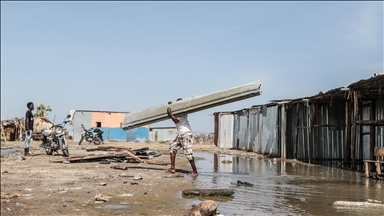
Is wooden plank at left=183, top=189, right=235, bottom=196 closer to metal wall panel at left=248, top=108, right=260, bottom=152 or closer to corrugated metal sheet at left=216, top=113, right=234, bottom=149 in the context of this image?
metal wall panel at left=248, top=108, right=260, bottom=152

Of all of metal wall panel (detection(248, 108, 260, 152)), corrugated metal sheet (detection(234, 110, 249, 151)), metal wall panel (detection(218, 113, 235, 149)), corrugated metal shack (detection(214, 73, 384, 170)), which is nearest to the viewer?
corrugated metal shack (detection(214, 73, 384, 170))

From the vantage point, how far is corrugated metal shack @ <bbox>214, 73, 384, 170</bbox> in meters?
14.2

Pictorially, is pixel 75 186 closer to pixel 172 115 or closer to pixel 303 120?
pixel 172 115

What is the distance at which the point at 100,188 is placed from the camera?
7559 millimetres

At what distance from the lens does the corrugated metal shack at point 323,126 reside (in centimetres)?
1416

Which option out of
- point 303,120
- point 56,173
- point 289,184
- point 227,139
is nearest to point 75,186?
point 56,173

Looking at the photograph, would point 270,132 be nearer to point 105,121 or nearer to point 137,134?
point 105,121

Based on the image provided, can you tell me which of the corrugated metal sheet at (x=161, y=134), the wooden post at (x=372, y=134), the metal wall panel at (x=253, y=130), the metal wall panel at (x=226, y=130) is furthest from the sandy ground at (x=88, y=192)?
the corrugated metal sheet at (x=161, y=134)

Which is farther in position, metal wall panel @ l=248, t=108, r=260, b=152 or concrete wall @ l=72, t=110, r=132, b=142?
concrete wall @ l=72, t=110, r=132, b=142

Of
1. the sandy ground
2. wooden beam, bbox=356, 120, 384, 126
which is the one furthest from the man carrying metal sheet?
wooden beam, bbox=356, 120, 384, 126

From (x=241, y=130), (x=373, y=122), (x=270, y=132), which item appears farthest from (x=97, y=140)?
(x=373, y=122)

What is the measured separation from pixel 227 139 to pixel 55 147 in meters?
16.0

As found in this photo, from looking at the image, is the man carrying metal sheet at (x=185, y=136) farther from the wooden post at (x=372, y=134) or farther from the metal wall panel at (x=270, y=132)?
Result: the metal wall panel at (x=270, y=132)

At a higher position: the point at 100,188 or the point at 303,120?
the point at 303,120
